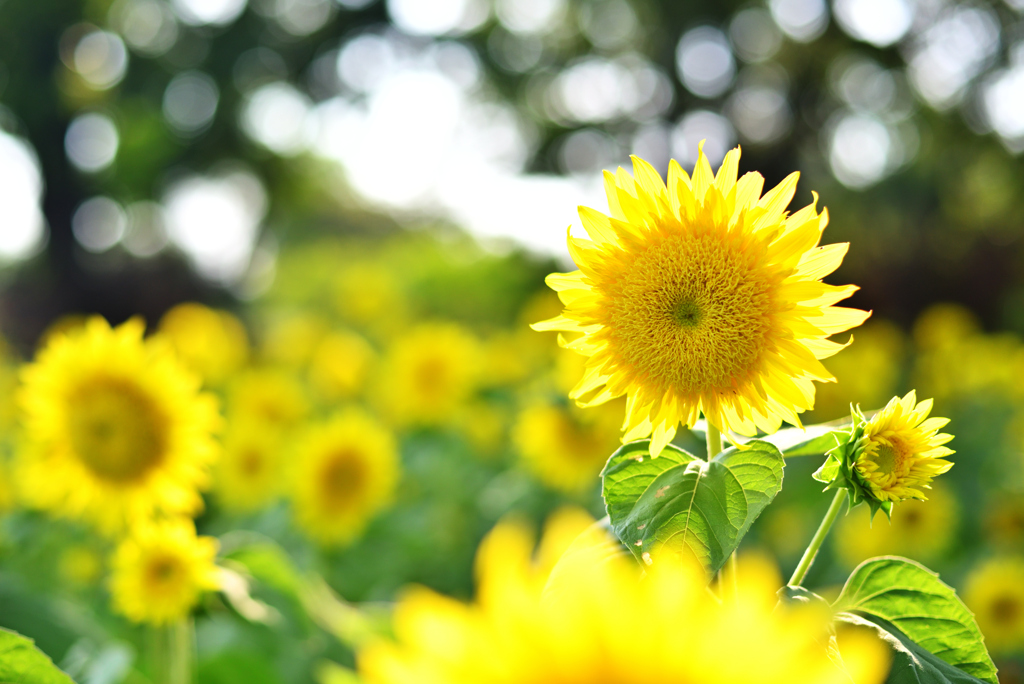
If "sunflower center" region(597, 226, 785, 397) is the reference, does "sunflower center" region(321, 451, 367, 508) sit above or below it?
below

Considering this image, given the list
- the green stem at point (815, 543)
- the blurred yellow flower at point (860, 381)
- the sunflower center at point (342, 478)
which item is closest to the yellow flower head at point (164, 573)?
the green stem at point (815, 543)

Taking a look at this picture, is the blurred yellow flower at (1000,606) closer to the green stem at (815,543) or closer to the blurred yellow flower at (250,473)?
the green stem at (815,543)

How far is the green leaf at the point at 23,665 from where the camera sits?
818 mm

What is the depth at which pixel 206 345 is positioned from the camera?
19.4ft

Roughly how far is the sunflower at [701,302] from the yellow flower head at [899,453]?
86 mm

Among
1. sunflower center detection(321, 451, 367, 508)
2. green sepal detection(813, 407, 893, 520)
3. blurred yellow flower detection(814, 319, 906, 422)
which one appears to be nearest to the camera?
green sepal detection(813, 407, 893, 520)

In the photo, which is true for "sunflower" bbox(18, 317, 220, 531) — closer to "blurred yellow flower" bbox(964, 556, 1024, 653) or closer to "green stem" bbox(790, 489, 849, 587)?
"green stem" bbox(790, 489, 849, 587)

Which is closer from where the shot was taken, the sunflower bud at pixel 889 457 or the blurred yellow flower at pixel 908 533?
the sunflower bud at pixel 889 457

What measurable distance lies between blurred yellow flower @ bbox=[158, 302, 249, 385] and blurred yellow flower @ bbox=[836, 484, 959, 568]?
4299mm

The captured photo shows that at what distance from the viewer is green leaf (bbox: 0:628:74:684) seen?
32.2 inches

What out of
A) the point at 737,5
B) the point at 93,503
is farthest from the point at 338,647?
the point at 737,5

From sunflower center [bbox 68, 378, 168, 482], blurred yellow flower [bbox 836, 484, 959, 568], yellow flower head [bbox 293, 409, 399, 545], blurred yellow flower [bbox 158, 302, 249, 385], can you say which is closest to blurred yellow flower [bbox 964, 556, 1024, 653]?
blurred yellow flower [bbox 836, 484, 959, 568]

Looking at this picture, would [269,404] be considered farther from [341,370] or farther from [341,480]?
[341,480]

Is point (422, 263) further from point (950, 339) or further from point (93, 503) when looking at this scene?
point (93, 503)
